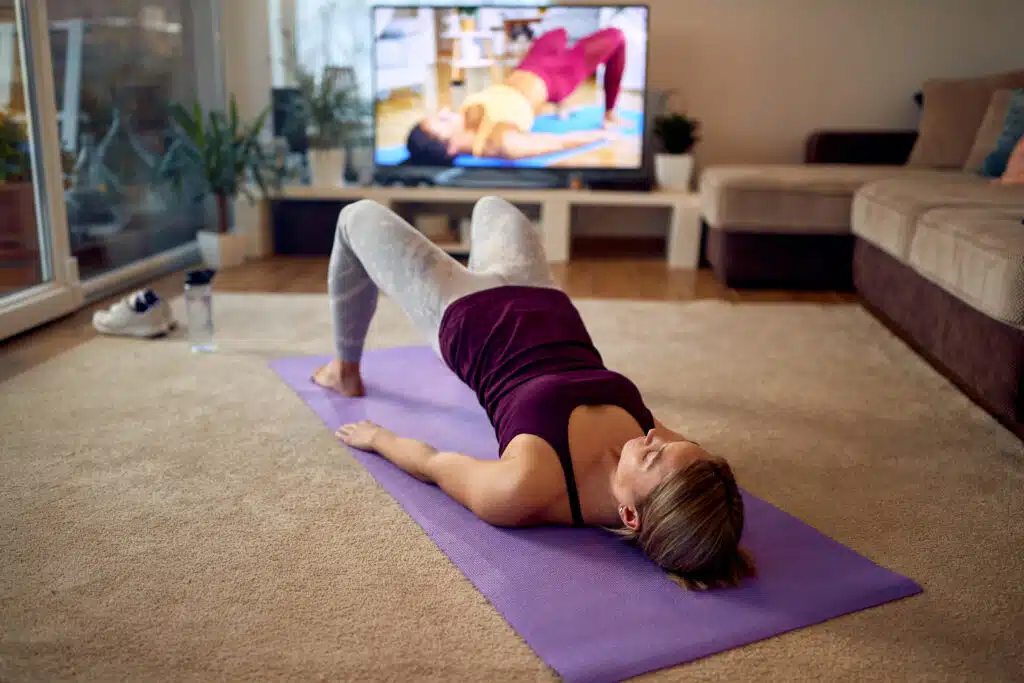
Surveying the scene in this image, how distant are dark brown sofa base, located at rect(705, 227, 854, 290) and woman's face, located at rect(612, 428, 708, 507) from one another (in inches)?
97.4

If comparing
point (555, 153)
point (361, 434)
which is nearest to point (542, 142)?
point (555, 153)

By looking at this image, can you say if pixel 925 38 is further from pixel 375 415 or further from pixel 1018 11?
pixel 375 415

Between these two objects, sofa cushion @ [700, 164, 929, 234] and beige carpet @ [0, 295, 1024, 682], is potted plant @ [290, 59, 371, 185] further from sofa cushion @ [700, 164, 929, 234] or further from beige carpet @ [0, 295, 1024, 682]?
sofa cushion @ [700, 164, 929, 234]

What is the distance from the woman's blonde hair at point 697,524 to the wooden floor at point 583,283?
2.26 m

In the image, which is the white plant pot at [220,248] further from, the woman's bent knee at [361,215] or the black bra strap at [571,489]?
the black bra strap at [571,489]

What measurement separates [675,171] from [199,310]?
2.59 m

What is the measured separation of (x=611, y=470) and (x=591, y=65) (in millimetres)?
3316

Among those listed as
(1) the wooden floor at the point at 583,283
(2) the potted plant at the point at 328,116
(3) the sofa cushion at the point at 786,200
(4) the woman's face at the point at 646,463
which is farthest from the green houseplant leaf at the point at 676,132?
(4) the woman's face at the point at 646,463

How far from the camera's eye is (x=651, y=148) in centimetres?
488

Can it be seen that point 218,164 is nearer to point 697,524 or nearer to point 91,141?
point 91,141

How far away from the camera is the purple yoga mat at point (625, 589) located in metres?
1.37

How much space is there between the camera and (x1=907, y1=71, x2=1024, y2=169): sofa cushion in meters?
4.22

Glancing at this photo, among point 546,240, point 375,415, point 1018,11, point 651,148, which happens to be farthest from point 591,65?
point 375,415

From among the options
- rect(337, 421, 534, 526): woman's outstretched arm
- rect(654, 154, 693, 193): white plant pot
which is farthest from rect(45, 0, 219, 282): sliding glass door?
rect(654, 154, 693, 193): white plant pot
